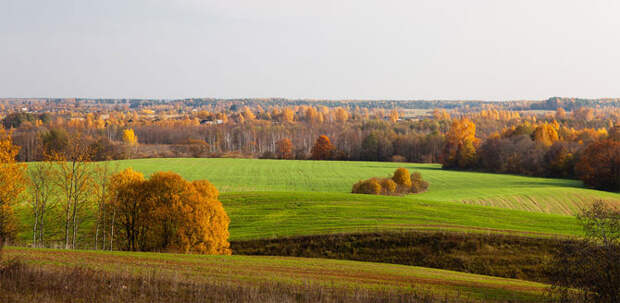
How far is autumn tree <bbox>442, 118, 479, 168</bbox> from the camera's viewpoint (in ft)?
336

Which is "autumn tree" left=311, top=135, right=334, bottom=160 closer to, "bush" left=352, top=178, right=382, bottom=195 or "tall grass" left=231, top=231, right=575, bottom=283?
"bush" left=352, top=178, right=382, bottom=195

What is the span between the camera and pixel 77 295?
447 inches

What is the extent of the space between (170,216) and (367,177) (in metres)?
48.8

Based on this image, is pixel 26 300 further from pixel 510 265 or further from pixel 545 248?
pixel 545 248

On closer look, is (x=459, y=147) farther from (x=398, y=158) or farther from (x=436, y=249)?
Result: (x=436, y=249)

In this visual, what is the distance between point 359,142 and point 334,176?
170 ft

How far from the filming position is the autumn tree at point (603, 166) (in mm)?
70500

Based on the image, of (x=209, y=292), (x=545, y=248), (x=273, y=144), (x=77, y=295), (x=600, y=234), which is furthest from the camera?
Result: (x=273, y=144)

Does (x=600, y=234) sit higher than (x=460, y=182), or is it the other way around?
(x=600, y=234)

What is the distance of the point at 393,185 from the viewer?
62438mm

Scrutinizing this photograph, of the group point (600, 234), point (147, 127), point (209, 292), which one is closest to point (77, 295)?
point (209, 292)

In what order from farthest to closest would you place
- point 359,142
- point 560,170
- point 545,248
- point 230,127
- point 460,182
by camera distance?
point 230,127, point 359,142, point 560,170, point 460,182, point 545,248

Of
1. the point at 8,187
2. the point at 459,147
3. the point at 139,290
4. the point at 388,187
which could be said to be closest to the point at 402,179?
the point at 388,187

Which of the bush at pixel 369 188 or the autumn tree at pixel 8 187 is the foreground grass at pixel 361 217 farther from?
the autumn tree at pixel 8 187
